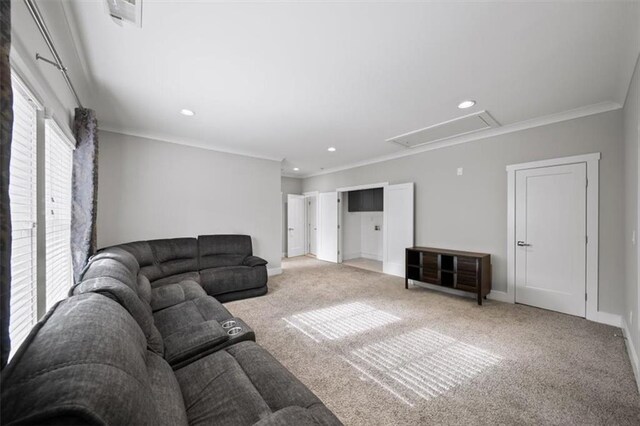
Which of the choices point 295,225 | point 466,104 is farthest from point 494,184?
point 295,225

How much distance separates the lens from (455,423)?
1639mm

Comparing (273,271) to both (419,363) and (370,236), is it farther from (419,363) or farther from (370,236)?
(419,363)

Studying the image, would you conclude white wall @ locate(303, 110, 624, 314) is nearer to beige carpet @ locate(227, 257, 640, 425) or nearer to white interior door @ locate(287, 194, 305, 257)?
beige carpet @ locate(227, 257, 640, 425)

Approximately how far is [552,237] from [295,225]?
6.02 metres

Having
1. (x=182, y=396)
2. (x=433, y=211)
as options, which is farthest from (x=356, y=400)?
(x=433, y=211)

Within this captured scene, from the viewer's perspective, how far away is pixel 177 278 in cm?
359

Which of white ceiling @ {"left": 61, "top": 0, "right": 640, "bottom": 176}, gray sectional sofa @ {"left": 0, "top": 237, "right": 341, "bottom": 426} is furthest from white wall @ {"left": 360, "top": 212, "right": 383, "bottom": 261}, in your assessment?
gray sectional sofa @ {"left": 0, "top": 237, "right": 341, "bottom": 426}

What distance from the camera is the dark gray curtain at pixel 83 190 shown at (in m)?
2.56

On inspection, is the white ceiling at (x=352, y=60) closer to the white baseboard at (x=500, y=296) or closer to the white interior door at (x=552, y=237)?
the white interior door at (x=552, y=237)

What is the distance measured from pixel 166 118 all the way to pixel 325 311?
3361mm

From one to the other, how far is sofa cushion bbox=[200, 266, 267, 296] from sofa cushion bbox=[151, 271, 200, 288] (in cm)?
9

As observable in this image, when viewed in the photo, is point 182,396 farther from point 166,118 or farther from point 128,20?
point 166,118

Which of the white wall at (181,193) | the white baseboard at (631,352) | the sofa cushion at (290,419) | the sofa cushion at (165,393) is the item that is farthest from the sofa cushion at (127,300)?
the white baseboard at (631,352)

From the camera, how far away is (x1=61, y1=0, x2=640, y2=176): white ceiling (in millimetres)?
1681
